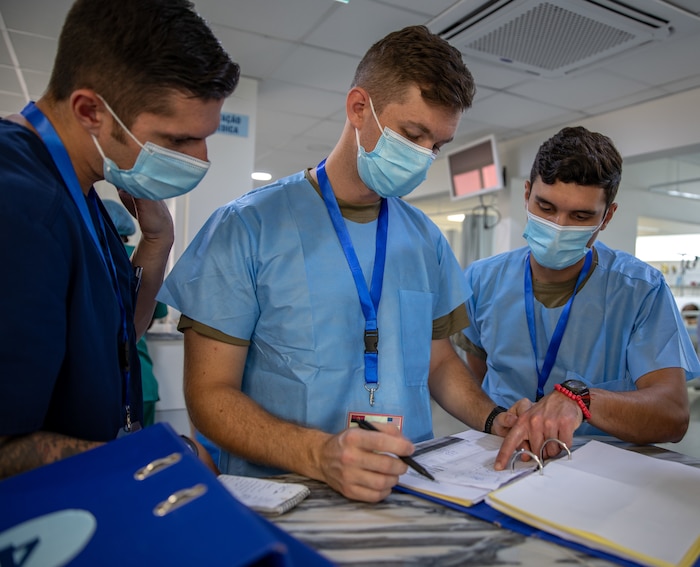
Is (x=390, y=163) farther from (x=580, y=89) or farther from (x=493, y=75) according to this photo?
(x=580, y=89)

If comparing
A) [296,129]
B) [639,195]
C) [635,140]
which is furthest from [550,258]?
[639,195]

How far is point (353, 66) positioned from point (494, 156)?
2.05m

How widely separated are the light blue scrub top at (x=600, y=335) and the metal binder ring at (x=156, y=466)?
3.84ft

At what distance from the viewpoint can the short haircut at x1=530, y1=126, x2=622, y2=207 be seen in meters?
1.74

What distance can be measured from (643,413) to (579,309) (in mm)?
464

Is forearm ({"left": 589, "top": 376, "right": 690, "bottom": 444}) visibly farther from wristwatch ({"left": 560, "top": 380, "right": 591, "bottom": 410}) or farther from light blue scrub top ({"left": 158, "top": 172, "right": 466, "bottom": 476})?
light blue scrub top ({"left": 158, "top": 172, "right": 466, "bottom": 476})

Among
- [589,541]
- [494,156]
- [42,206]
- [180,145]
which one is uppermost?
[494,156]

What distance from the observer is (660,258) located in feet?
34.1

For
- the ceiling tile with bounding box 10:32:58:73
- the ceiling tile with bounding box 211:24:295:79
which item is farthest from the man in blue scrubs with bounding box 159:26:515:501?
the ceiling tile with bounding box 10:32:58:73

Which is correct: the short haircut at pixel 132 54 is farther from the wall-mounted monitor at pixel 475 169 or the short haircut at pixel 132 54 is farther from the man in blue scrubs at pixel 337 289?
the wall-mounted monitor at pixel 475 169

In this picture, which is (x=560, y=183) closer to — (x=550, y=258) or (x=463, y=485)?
(x=550, y=258)

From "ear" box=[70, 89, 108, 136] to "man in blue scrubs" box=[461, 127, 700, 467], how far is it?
3.57 feet

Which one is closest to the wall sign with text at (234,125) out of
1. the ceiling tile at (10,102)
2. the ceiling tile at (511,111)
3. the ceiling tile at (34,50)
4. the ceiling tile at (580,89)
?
the ceiling tile at (34,50)

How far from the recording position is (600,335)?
69.4 inches
